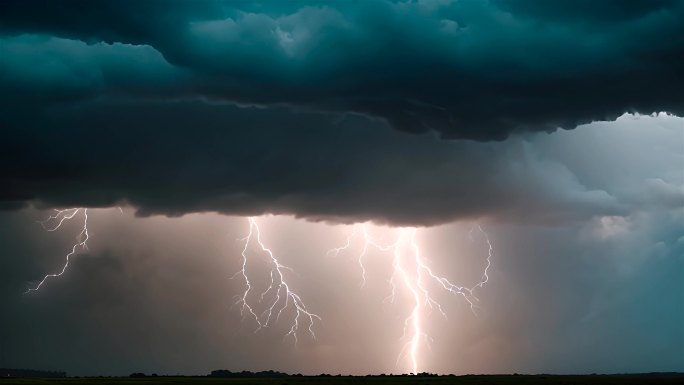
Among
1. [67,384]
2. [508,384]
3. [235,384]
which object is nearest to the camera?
[508,384]

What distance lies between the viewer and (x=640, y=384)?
6747 inches

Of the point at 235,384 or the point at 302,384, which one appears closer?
the point at 302,384

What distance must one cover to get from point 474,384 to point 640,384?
3394 centimetres

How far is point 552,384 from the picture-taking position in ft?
509

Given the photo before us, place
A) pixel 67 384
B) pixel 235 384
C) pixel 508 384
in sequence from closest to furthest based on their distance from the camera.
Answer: pixel 508 384, pixel 67 384, pixel 235 384

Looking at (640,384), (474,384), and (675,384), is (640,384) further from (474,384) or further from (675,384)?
(474,384)

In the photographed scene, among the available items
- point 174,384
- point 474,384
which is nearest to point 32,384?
point 174,384

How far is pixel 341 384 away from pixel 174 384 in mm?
31546

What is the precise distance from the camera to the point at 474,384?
6181 inches

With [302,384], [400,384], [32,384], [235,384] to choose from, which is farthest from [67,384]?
[400,384]

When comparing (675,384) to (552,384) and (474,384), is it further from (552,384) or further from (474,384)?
(474,384)

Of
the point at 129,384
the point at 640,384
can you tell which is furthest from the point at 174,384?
the point at 640,384

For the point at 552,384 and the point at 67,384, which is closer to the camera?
the point at 552,384

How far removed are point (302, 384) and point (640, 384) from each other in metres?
60.0
